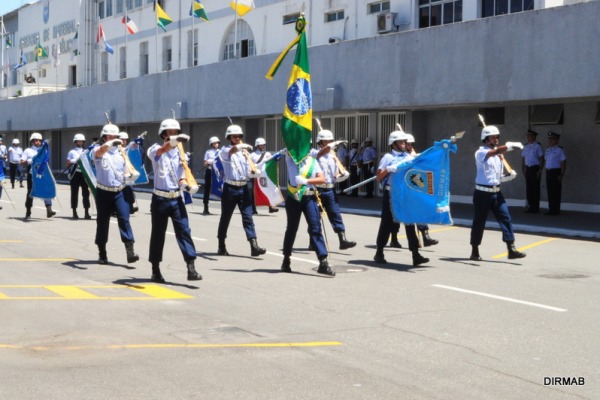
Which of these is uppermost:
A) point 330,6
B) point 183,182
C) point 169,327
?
point 330,6

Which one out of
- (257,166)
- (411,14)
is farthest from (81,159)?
(411,14)

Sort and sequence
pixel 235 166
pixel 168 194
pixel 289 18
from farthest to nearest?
pixel 289 18
pixel 235 166
pixel 168 194

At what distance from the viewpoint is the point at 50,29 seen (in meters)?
58.8

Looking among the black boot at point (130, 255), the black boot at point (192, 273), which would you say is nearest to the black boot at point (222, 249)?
the black boot at point (130, 255)

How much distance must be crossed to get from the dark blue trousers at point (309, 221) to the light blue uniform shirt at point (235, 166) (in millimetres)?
2150

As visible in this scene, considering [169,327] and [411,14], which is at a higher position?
[411,14]

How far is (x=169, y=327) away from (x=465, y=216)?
1425cm

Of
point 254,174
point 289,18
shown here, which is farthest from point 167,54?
point 254,174

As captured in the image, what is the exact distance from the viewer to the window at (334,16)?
106 feet

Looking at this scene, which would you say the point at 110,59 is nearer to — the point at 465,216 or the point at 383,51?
the point at 383,51

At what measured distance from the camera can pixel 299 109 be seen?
12.9m

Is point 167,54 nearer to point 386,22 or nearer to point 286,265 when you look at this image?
point 386,22

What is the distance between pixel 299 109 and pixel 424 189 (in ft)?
6.87

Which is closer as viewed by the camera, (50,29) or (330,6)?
(330,6)
